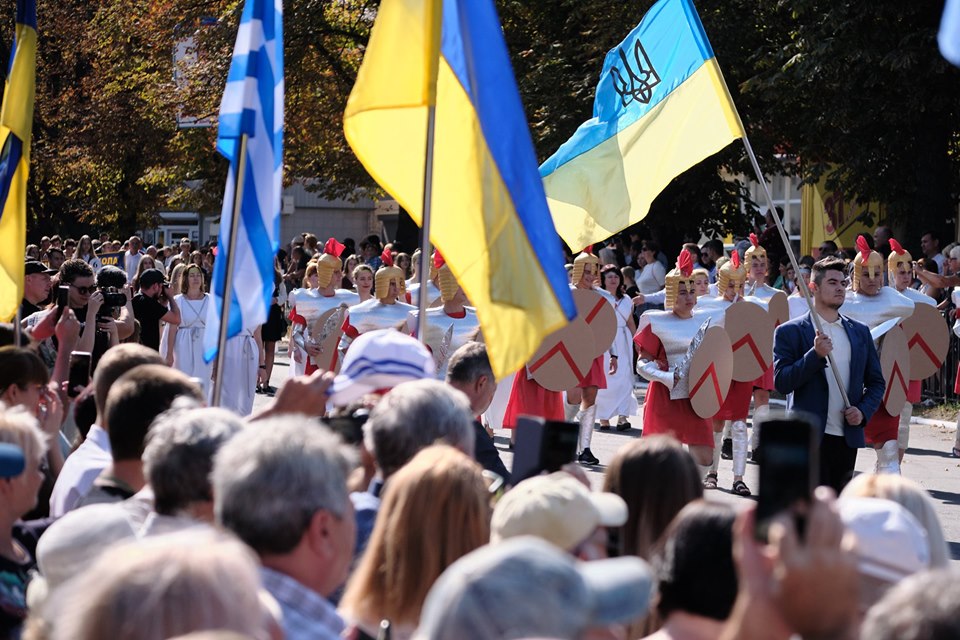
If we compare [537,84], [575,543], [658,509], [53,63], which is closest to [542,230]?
[658,509]

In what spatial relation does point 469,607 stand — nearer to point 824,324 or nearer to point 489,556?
point 489,556

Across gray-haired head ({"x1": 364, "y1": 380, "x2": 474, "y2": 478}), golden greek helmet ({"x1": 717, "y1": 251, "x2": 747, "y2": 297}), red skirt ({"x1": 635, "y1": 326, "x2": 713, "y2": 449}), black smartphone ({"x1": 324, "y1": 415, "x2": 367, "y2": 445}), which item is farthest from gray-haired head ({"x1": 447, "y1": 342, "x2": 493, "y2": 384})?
golden greek helmet ({"x1": 717, "y1": 251, "x2": 747, "y2": 297})

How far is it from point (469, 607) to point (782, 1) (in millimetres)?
20777

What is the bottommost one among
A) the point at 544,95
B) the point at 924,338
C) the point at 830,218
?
the point at 924,338

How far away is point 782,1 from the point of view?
21688 mm

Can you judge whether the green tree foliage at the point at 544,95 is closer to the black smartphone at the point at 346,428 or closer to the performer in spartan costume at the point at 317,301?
the performer in spartan costume at the point at 317,301

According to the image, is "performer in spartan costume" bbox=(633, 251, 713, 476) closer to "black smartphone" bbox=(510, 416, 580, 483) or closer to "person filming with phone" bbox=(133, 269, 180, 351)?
"person filming with phone" bbox=(133, 269, 180, 351)

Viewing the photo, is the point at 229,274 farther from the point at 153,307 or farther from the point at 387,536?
the point at 153,307

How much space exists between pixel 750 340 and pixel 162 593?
9.25 m

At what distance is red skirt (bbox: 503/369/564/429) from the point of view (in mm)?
11008

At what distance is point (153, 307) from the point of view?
12305mm

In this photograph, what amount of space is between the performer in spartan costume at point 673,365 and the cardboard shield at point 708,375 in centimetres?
9

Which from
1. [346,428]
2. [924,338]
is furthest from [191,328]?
[346,428]

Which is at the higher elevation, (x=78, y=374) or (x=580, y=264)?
(x=580, y=264)
